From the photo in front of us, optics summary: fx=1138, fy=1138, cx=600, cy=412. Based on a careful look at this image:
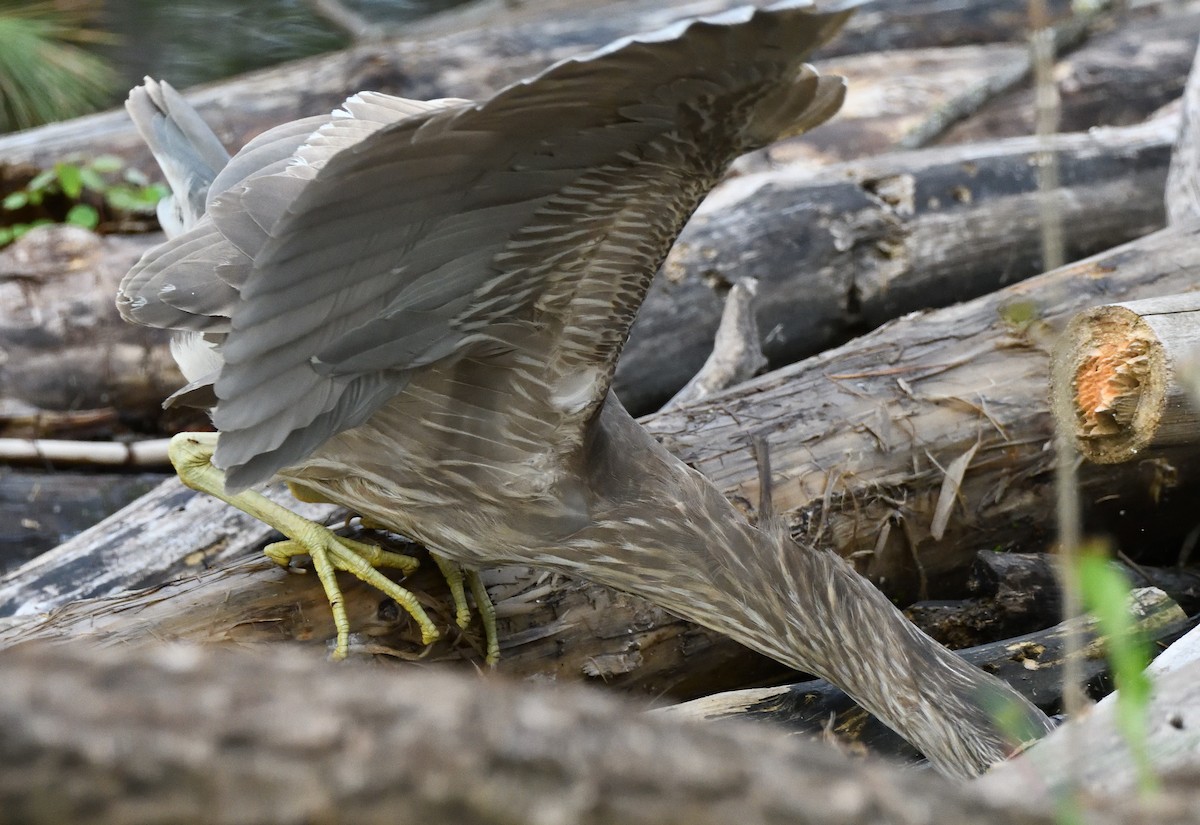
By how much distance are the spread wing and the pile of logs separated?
509 mm

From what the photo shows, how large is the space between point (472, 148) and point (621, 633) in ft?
3.90

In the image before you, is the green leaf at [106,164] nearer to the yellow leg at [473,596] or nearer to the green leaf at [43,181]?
the green leaf at [43,181]

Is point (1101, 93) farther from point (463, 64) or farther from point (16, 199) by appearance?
point (16, 199)

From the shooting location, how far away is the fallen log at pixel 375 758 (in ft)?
2.43

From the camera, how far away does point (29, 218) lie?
14.6 ft

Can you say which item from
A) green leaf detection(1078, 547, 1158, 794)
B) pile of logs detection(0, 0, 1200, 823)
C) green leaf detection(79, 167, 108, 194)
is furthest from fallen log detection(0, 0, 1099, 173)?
green leaf detection(1078, 547, 1158, 794)

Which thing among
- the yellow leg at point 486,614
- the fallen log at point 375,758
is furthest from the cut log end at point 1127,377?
the fallen log at point 375,758

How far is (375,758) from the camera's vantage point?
30.2 inches

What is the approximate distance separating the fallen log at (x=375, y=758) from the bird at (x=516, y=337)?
935mm

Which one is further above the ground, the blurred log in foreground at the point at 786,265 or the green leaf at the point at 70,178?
the green leaf at the point at 70,178

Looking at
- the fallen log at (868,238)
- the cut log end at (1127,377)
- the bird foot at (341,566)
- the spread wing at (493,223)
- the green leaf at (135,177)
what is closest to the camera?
the spread wing at (493,223)

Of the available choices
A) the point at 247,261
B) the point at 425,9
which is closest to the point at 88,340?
the point at 247,261

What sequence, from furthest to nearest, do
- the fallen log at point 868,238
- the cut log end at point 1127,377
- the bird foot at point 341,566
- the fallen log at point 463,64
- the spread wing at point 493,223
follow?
the fallen log at point 463,64
the fallen log at point 868,238
the cut log end at point 1127,377
the bird foot at point 341,566
the spread wing at point 493,223

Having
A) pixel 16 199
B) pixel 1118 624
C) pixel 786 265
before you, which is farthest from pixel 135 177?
pixel 1118 624
